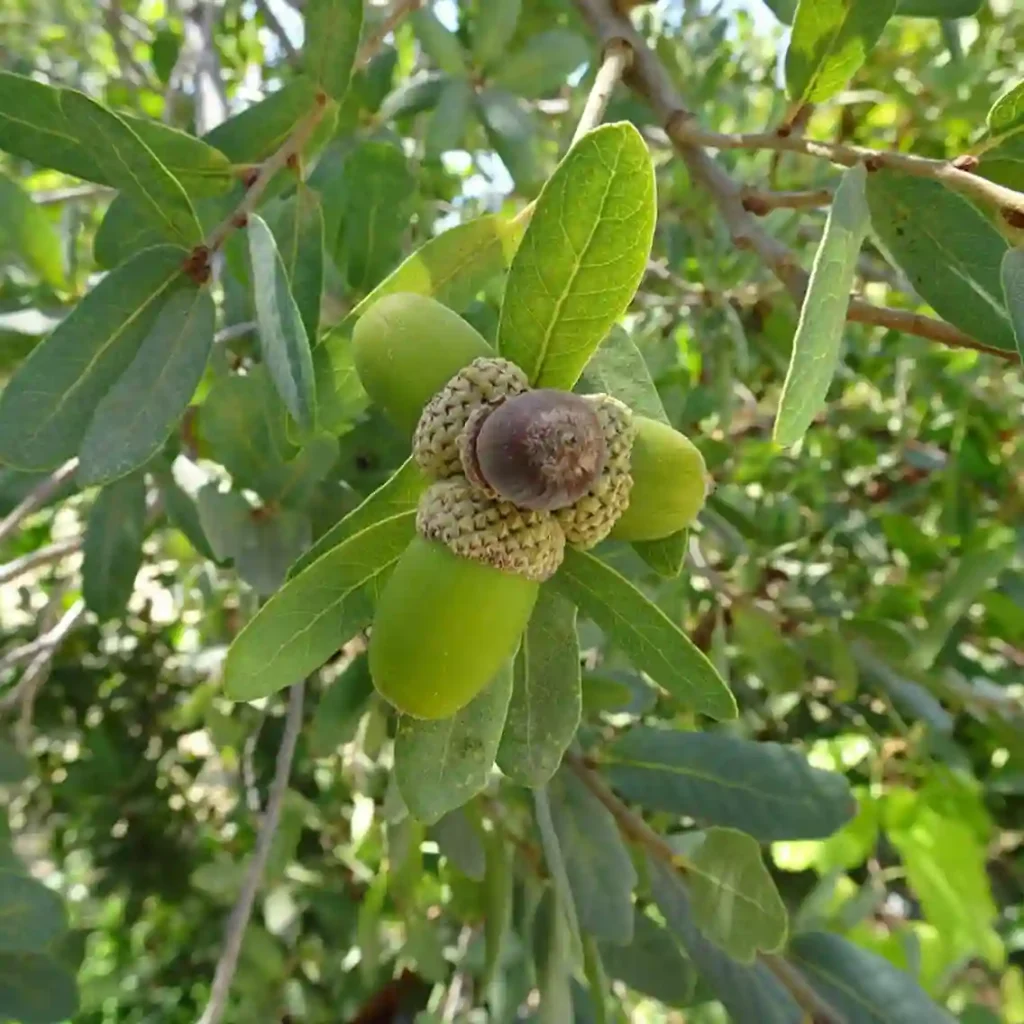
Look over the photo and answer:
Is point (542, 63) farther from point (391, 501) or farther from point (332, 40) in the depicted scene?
point (391, 501)

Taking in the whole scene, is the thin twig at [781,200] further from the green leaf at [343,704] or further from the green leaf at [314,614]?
the green leaf at [343,704]

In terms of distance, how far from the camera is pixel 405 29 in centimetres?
192

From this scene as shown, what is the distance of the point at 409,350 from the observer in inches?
22.7

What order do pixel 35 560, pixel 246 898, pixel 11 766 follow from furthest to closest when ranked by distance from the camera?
1. pixel 35 560
2. pixel 11 766
3. pixel 246 898

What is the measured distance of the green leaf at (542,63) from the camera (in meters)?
1.37

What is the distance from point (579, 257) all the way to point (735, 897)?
0.65 metres

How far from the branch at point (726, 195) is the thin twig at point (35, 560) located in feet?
3.12

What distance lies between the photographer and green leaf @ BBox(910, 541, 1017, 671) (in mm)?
1504

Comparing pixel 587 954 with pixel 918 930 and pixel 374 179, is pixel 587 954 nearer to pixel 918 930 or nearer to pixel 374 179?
pixel 374 179

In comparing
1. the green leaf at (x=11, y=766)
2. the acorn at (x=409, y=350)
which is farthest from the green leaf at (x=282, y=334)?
the green leaf at (x=11, y=766)

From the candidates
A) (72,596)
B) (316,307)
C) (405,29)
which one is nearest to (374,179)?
(316,307)

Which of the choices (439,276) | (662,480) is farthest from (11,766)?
(662,480)

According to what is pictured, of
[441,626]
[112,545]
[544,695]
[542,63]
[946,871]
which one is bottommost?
[946,871]

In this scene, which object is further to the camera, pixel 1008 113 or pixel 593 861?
pixel 593 861
